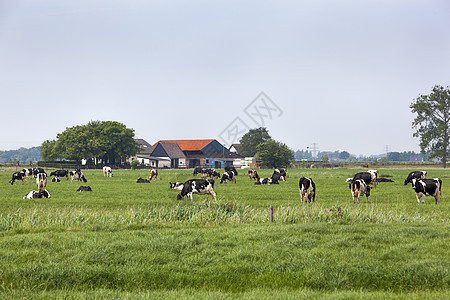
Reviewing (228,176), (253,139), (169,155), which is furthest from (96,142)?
(253,139)

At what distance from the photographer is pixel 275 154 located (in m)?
93.2

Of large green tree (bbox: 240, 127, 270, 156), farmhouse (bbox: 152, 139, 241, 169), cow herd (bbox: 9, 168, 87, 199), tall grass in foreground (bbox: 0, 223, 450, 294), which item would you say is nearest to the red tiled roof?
farmhouse (bbox: 152, 139, 241, 169)

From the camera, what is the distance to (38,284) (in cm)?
909

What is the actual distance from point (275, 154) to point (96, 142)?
3933cm

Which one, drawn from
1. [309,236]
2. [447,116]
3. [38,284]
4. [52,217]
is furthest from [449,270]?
[447,116]

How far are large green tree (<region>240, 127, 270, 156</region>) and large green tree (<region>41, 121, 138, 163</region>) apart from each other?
56.5m

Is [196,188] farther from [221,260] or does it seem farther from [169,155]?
[169,155]

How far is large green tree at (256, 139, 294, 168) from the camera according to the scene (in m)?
93.4

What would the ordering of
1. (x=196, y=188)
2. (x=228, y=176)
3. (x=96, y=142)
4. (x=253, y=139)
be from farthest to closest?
1. (x=253, y=139)
2. (x=96, y=142)
3. (x=228, y=176)
4. (x=196, y=188)

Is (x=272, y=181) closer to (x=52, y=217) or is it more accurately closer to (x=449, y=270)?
(x=52, y=217)

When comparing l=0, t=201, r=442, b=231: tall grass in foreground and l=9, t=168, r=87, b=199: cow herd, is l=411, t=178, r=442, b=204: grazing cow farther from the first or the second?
l=9, t=168, r=87, b=199: cow herd

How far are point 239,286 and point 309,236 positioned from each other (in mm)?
4352

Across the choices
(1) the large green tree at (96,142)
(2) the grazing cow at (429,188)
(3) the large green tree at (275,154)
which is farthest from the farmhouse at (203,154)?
(2) the grazing cow at (429,188)

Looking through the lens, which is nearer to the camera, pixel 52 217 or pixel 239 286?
pixel 239 286
